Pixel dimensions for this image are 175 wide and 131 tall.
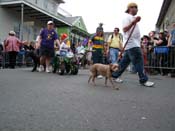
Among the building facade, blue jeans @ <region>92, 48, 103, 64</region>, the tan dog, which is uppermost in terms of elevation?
the building facade

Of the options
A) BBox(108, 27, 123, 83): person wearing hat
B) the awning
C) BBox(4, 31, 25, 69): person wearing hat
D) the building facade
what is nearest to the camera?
BBox(108, 27, 123, 83): person wearing hat

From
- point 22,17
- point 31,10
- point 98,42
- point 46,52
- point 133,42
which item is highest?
point 31,10

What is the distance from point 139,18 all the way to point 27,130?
4.46 meters

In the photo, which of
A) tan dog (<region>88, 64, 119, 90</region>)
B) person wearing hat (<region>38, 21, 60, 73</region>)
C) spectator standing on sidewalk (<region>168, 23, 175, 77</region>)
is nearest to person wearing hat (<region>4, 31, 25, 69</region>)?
person wearing hat (<region>38, 21, 60, 73</region>)

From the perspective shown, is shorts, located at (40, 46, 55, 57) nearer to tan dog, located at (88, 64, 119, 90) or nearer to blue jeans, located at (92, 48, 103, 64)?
blue jeans, located at (92, 48, 103, 64)

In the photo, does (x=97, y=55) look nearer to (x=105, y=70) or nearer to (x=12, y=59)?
(x=105, y=70)

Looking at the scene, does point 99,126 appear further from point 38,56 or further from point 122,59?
point 38,56

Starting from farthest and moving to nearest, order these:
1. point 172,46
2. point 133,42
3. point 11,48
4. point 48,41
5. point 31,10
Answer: point 31,10 → point 11,48 → point 172,46 → point 48,41 → point 133,42

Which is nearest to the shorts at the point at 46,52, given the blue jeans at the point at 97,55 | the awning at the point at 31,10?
the blue jeans at the point at 97,55

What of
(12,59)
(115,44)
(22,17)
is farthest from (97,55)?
(22,17)

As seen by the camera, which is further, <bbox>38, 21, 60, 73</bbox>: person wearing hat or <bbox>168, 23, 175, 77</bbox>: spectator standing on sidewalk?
<bbox>168, 23, 175, 77</bbox>: spectator standing on sidewalk

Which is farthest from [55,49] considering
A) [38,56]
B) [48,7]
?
[48,7]

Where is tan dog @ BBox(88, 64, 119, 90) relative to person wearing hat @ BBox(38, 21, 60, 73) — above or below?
below

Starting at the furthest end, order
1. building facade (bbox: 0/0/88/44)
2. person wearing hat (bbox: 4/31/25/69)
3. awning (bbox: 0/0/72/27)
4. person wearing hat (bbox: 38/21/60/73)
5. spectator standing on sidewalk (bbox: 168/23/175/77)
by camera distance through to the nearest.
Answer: building facade (bbox: 0/0/88/44), awning (bbox: 0/0/72/27), person wearing hat (bbox: 4/31/25/69), spectator standing on sidewalk (bbox: 168/23/175/77), person wearing hat (bbox: 38/21/60/73)
